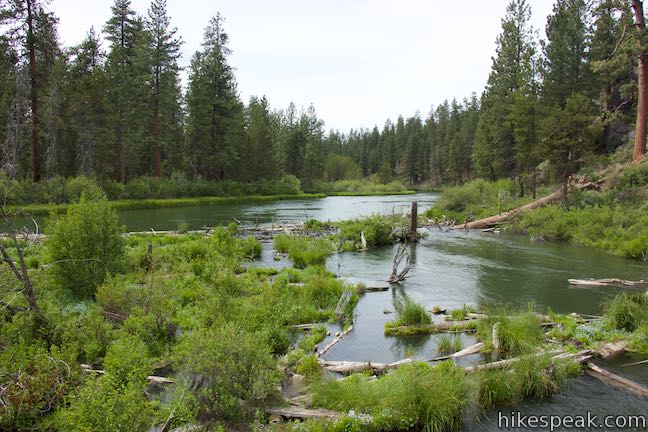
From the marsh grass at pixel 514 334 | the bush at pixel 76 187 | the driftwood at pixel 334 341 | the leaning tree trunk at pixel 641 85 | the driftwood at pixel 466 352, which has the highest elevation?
the leaning tree trunk at pixel 641 85

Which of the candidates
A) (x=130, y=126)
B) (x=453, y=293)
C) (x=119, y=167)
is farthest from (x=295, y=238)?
(x=130, y=126)

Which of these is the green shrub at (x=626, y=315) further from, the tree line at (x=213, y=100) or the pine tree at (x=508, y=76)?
the pine tree at (x=508, y=76)

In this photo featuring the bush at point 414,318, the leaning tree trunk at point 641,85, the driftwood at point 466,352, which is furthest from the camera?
the leaning tree trunk at point 641,85

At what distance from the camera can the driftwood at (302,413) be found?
654cm

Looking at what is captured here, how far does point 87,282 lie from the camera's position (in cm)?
1148

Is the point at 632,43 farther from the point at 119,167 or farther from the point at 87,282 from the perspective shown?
the point at 119,167

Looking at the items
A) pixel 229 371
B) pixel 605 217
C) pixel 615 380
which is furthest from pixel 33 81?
pixel 615 380

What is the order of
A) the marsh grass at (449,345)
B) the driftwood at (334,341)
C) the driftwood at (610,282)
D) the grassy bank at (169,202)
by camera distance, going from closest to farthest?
the driftwood at (334,341) < the marsh grass at (449,345) < the driftwood at (610,282) < the grassy bank at (169,202)

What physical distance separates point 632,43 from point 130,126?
4371 centimetres

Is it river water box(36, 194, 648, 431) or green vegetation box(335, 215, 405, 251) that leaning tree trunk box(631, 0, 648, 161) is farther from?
green vegetation box(335, 215, 405, 251)

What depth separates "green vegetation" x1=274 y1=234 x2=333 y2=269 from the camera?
18422mm

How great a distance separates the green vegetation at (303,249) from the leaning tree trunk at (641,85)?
1924 cm

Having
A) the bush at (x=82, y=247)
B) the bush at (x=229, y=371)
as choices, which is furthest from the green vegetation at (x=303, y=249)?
the bush at (x=229, y=371)

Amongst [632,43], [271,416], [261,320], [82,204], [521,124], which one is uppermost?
[632,43]
